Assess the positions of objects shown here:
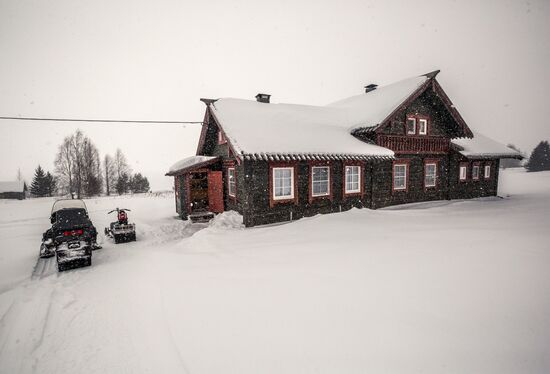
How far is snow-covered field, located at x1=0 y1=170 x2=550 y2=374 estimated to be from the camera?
335 cm

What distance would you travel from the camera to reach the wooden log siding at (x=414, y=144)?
1486cm

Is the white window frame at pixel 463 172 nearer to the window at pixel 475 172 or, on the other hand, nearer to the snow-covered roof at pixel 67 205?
the window at pixel 475 172

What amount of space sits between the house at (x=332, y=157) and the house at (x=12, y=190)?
63248mm

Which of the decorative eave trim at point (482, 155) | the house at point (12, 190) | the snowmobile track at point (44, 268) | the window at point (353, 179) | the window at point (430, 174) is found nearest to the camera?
the snowmobile track at point (44, 268)

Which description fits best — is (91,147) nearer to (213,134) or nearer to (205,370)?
(213,134)

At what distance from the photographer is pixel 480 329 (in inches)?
141

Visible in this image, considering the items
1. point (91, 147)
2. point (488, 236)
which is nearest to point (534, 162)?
point (488, 236)

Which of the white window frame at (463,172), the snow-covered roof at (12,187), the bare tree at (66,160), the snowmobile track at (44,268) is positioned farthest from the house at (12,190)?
the white window frame at (463,172)

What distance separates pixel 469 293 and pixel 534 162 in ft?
253

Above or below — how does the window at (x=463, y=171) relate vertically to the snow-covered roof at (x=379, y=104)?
below

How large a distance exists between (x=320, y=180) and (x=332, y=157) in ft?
5.19

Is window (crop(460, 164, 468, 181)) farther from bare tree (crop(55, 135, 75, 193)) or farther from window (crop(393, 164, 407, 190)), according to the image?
bare tree (crop(55, 135, 75, 193))

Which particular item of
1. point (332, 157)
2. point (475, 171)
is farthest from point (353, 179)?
point (475, 171)

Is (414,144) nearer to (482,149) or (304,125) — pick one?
(482,149)
